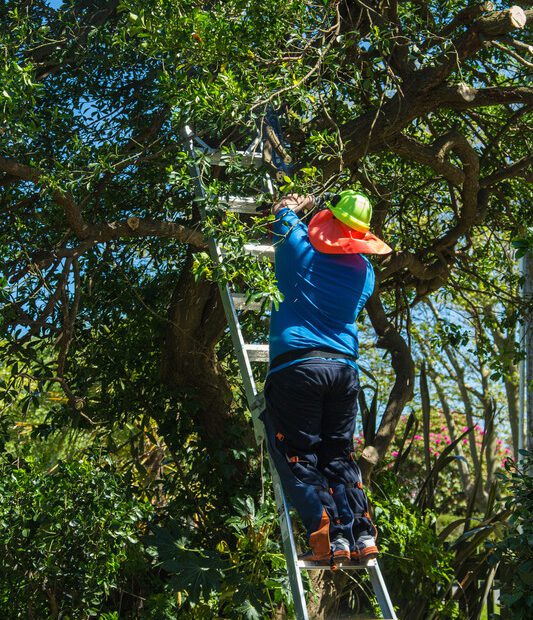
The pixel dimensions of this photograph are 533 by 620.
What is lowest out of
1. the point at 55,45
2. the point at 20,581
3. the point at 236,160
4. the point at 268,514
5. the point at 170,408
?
the point at 20,581

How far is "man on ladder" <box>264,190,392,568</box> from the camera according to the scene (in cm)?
414

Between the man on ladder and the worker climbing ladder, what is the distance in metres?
0.10

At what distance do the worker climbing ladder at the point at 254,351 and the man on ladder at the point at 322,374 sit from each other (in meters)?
0.10

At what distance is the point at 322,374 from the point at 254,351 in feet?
2.61

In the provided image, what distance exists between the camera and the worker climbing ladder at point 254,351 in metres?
4.04

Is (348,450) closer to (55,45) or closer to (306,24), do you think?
(306,24)

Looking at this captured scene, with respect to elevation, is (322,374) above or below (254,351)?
below

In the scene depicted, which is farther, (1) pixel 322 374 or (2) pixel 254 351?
(2) pixel 254 351

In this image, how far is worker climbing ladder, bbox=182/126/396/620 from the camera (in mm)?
4039

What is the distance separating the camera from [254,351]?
4.88 metres

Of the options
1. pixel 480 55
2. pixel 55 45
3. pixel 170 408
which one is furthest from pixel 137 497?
pixel 480 55

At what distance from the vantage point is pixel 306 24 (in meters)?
5.22

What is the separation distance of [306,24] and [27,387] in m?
3.20

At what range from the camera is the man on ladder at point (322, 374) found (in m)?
4.14
